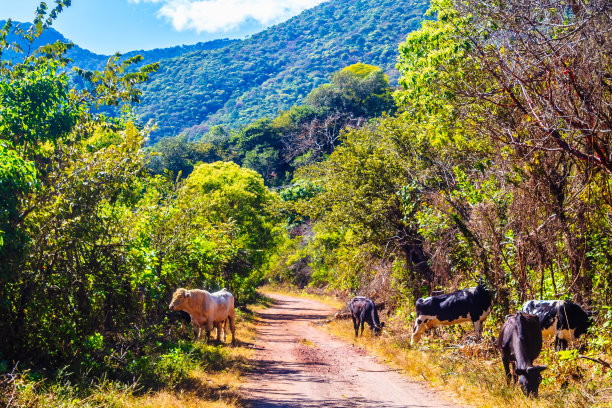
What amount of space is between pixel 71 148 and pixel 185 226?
494 cm

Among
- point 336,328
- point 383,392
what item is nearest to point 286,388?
point 383,392

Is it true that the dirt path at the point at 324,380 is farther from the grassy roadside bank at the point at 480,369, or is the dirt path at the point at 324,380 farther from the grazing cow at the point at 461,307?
the grazing cow at the point at 461,307

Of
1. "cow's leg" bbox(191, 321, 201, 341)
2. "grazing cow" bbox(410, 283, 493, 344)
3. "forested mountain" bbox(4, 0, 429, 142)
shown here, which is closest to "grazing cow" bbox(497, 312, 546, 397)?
"grazing cow" bbox(410, 283, 493, 344)

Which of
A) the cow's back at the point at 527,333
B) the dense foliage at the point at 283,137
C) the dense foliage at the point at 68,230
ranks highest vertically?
the dense foliage at the point at 283,137

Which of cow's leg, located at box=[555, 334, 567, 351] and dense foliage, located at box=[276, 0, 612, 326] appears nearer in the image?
dense foliage, located at box=[276, 0, 612, 326]

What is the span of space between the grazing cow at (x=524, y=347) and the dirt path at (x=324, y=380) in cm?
132

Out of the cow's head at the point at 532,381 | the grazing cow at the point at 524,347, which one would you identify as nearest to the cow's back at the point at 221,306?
the grazing cow at the point at 524,347

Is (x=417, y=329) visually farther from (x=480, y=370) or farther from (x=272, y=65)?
(x=272, y=65)

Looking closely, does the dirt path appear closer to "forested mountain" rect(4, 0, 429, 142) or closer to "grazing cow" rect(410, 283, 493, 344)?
"grazing cow" rect(410, 283, 493, 344)

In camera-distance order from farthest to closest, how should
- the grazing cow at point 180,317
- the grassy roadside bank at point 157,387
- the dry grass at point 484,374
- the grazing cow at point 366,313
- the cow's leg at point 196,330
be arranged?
the grazing cow at point 366,313 < the grazing cow at point 180,317 < the cow's leg at point 196,330 < the dry grass at point 484,374 < the grassy roadside bank at point 157,387

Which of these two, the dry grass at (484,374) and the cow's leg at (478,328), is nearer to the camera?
the dry grass at (484,374)

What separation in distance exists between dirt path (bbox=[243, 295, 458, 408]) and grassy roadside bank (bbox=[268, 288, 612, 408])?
47 cm

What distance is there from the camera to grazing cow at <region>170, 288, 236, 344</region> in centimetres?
1443

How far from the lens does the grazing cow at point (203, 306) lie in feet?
47.3
